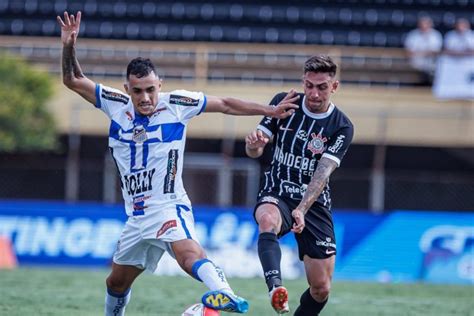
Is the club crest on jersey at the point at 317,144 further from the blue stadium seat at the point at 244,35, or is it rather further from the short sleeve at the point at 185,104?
the blue stadium seat at the point at 244,35

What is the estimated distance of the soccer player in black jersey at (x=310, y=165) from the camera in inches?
328

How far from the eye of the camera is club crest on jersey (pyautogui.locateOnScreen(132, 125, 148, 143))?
311 inches

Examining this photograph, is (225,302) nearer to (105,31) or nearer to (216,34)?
(216,34)

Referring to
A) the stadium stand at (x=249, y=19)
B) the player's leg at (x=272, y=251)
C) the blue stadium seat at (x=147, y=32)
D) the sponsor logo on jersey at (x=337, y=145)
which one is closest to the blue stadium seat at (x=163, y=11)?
the stadium stand at (x=249, y=19)

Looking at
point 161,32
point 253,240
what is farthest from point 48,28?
point 253,240

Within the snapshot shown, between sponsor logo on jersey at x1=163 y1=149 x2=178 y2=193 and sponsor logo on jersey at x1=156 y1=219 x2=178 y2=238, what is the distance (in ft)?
0.87

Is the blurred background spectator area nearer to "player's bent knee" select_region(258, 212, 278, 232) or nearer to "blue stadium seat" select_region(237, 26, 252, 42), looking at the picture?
"blue stadium seat" select_region(237, 26, 252, 42)

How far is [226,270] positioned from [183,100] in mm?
9350

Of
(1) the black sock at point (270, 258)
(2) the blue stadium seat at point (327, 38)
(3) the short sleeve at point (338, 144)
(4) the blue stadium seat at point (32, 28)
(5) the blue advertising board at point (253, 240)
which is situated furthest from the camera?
(4) the blue stadium seat at point (32, 28)

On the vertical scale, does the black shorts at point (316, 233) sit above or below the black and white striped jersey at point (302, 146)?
below

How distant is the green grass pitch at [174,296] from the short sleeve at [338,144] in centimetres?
251

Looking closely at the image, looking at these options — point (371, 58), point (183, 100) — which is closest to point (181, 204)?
point (183, 100)

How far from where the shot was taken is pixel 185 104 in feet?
26.3

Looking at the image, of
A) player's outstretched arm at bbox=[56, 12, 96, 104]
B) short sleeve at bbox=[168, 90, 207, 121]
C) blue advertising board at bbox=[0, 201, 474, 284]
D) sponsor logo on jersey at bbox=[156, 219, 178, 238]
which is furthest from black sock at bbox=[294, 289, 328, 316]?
blue advertising board at bbox=[0, 201, 474, 284]
